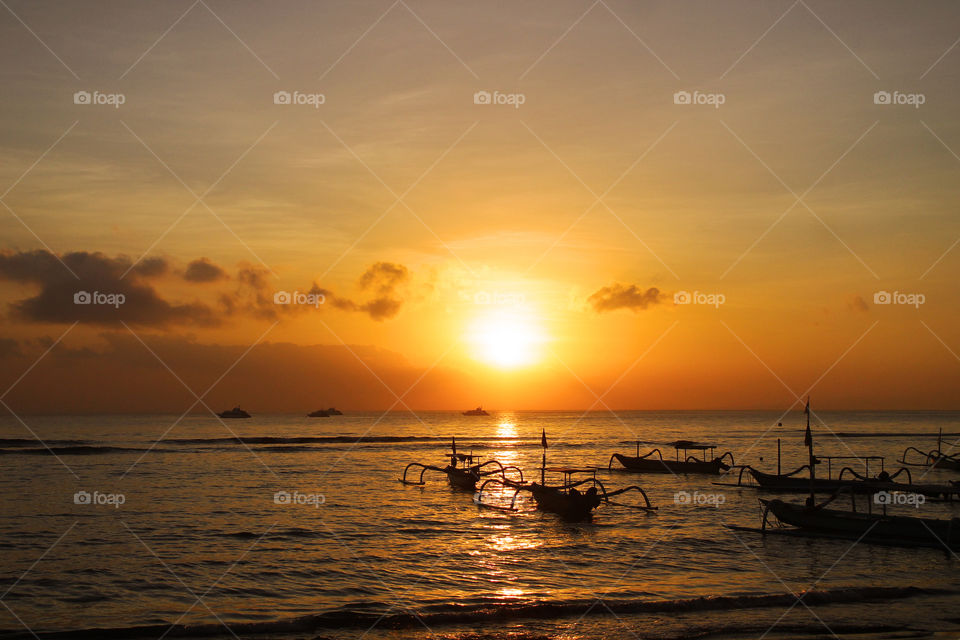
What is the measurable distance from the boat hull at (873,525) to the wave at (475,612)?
674 centimetres

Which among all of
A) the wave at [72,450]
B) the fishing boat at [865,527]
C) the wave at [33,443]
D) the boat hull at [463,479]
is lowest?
the fishing boat at [865,527]

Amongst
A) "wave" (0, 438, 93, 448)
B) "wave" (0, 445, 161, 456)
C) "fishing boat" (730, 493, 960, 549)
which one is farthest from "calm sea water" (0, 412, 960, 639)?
"wave" (0, 438, 93, 448)

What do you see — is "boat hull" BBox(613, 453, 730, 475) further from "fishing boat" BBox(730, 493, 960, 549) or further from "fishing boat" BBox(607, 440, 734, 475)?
"fishing boat" BBox(730, 493, 960, 549)

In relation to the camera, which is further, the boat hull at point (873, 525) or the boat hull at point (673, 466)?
the boat hull at point (673, 466)

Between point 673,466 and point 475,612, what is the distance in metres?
44.5

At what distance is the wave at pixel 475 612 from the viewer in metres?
16.4

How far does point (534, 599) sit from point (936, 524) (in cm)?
1611

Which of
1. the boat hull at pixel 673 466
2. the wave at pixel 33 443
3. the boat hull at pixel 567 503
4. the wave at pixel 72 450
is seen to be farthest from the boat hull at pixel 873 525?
the wave at pixel 33 443

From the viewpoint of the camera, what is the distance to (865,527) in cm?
2642

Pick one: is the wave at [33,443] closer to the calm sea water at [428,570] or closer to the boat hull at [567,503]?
the calm sea water at [428,570]

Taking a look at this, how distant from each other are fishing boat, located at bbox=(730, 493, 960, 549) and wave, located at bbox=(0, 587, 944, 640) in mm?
6758

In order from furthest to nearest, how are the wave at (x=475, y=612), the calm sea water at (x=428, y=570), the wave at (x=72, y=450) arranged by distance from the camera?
the wave at (x=72, y=450), the calm sea water at (x=428, y=570), the wave at (x=475, y=612)

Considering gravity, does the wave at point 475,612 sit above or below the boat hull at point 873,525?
below

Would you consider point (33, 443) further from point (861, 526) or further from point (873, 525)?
point (873, 525)
